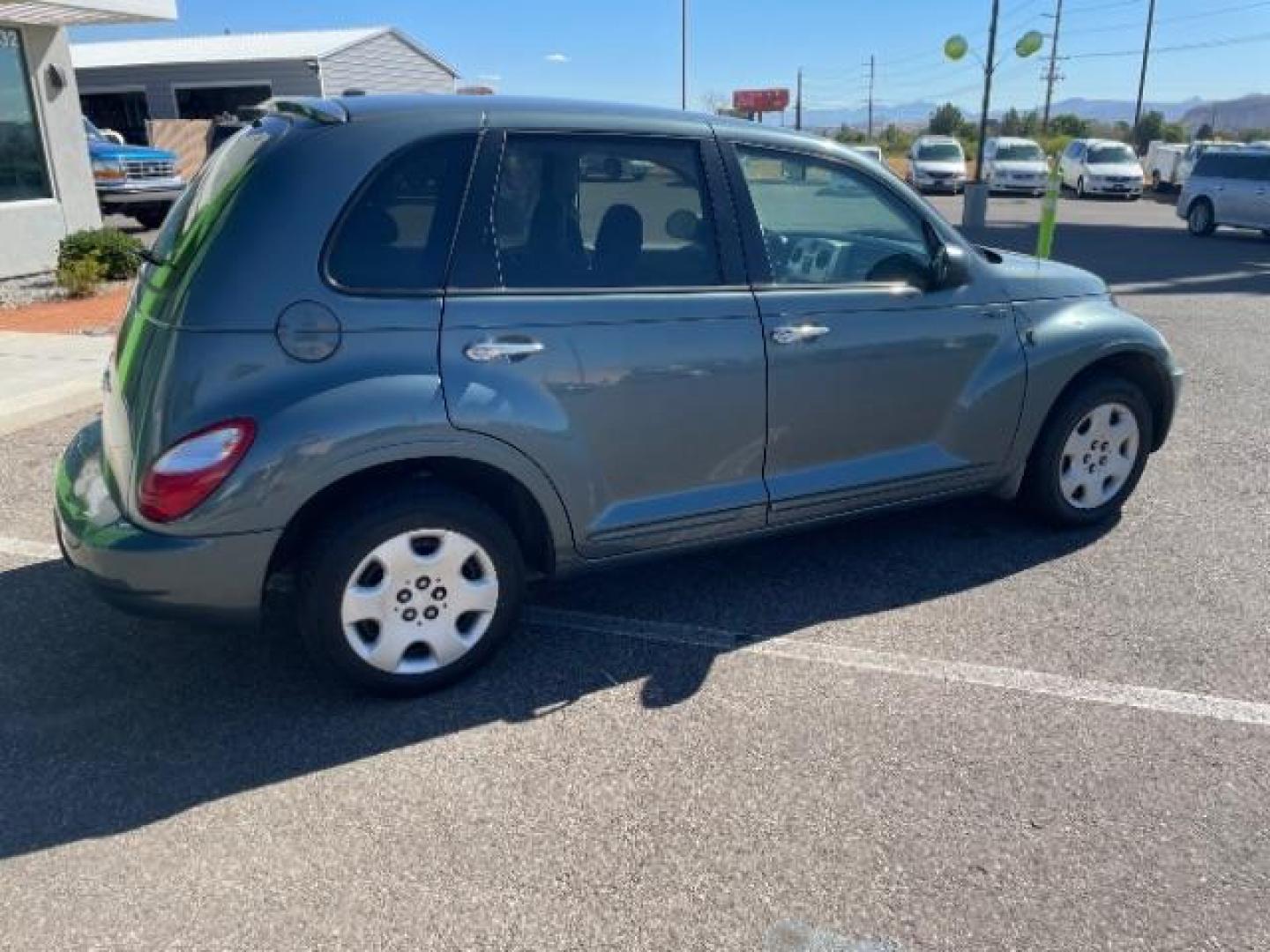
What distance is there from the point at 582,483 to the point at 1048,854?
1.73 m

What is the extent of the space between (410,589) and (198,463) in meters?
0.74

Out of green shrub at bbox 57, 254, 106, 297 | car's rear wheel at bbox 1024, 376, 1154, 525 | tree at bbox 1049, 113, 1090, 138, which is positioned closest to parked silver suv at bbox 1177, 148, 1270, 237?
car's rear wheel at bbox 1024, 376, 1154, 525

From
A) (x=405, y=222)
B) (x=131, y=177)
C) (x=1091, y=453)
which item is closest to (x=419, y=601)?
(x=405, y=222)

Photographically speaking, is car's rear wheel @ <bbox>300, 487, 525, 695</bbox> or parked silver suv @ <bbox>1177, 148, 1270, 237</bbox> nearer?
car's rear wheel @ <bbox>300, 487, 525, 695</bbox>

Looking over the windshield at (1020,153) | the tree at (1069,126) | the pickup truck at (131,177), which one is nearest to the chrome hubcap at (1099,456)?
the pickup truck at (131,177)

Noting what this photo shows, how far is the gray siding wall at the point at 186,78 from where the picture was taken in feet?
94.1

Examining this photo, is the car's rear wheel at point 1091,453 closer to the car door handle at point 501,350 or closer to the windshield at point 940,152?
the car door handle at point 501,350

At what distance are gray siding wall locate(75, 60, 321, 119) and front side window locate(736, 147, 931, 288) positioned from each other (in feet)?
90.2

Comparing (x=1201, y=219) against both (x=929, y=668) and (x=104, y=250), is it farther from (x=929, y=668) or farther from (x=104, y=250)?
(x=929, y=668)

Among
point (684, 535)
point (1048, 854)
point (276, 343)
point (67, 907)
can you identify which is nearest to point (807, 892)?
point (1048, 854)

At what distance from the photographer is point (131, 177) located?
15.5m

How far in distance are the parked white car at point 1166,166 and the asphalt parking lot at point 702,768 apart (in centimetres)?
3200

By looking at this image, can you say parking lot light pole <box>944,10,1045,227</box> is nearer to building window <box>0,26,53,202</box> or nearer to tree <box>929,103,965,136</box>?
building window <box>0,26,53,202</box>

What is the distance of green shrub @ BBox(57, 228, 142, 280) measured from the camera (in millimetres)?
10727
